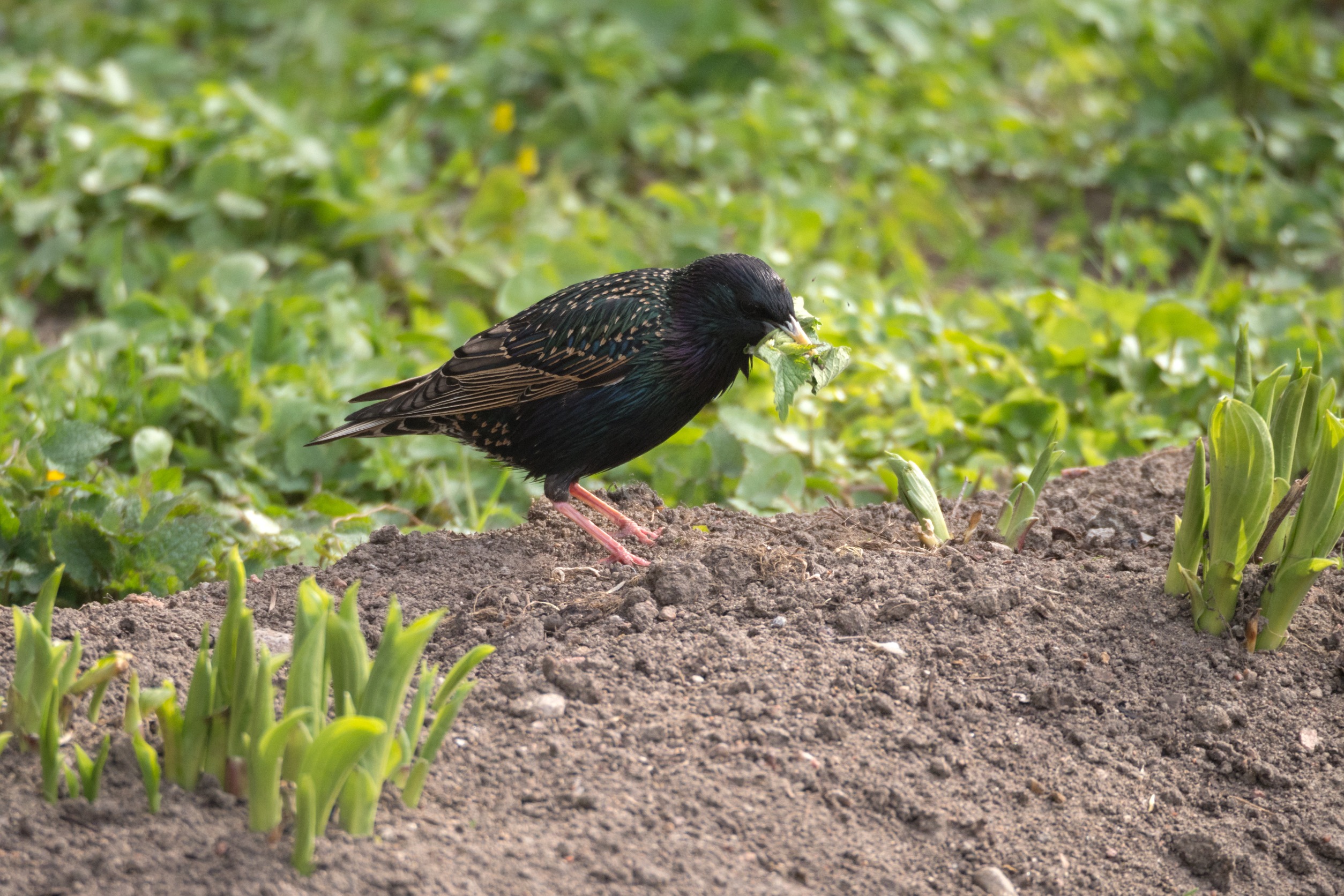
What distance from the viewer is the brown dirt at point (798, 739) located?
2.38 metres

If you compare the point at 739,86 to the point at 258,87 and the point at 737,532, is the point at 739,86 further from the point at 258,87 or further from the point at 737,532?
the point at 737,532

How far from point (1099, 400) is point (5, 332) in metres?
4.60

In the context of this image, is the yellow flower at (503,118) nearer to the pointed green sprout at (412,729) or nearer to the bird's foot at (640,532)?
the bird's foot at (640,532)

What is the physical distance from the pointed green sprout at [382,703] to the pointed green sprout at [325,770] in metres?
0.03

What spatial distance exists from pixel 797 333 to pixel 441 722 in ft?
5.47

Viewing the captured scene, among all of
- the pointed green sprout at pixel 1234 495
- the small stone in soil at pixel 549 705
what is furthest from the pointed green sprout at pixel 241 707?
the pointed green sprout at pixel 1234 495

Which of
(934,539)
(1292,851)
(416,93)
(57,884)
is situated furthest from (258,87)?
(1292,851)

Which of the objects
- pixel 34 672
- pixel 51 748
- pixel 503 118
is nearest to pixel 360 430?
pixel 34 672

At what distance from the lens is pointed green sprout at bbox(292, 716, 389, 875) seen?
2121mm

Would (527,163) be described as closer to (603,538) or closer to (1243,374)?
→ (603,538)

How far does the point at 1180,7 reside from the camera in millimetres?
8195

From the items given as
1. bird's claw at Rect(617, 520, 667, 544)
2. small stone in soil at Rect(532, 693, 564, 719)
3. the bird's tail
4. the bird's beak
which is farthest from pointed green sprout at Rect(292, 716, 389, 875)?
the bird's tail

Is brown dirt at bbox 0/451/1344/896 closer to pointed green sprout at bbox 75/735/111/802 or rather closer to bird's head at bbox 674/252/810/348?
pointed green sprout at bbox 75/735/111/802

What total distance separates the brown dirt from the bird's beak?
1.78ft
